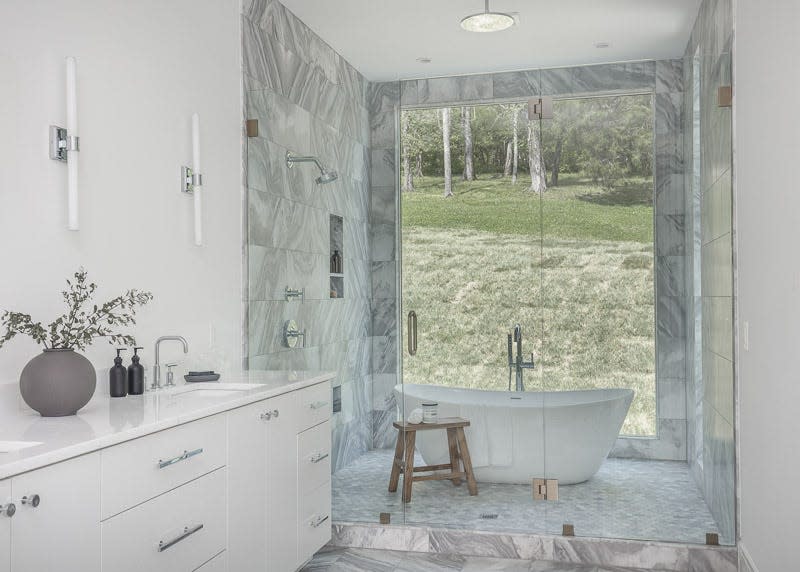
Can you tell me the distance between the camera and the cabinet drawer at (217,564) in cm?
230

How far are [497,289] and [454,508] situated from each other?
3.55ft

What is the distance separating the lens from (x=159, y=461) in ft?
6.70

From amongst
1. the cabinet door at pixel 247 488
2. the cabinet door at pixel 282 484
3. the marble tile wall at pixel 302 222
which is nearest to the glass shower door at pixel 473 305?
the marble tile wall at pixel 302 222

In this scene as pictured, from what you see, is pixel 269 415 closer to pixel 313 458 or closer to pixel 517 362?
pixel 313 458

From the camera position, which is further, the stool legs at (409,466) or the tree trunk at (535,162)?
the stool legs at (409,466)

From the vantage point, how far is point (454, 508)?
3.67 meters

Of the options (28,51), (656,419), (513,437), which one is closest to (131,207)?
(28,51)

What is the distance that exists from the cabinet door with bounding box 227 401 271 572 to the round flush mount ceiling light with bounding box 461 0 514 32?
2110 millimetres

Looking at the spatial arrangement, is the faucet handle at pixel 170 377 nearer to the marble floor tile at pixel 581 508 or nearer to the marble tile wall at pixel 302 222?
the marble tile wall at pixel 302 222

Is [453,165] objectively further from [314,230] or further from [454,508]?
[454,508]

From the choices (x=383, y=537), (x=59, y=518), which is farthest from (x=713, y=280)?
(x=59, y=518)

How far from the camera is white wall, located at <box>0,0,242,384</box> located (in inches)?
89.7

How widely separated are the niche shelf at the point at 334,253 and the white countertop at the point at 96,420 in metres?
1.13

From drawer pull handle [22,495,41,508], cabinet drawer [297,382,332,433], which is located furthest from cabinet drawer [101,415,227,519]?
cabinet drawer [297,382,332,433]
